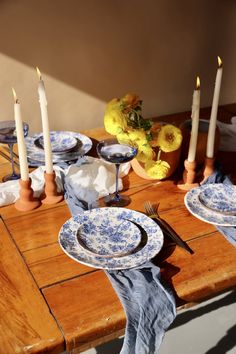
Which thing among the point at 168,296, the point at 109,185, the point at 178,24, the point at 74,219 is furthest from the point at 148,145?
the point at 178,24

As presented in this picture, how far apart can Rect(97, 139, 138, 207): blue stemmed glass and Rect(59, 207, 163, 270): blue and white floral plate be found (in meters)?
0.10

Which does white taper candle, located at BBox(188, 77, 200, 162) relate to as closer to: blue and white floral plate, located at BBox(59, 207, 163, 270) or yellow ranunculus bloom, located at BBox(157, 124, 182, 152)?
yellow ranunculus bloom, located at BBox(157, 124, 182, 152)

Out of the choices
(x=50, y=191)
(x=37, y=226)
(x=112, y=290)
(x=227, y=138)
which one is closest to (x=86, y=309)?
(x=112, y=290)

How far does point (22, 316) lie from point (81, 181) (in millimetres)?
464

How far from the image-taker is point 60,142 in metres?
1.44

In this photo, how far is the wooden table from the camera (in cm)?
78

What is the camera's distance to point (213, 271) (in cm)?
92

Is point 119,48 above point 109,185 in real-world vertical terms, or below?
above

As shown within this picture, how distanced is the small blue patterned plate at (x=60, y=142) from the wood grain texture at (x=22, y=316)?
52 centimetres

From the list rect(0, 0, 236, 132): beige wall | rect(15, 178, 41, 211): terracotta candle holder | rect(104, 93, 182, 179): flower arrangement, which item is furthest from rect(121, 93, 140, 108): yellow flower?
rect(0, 0, 236, 132): beige wall

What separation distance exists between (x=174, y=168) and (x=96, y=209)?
12.5 inches

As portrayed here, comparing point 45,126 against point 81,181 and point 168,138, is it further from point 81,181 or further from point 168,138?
point 168,138

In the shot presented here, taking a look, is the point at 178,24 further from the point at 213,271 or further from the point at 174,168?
the point at 213,271

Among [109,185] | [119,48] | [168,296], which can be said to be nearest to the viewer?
[168,296]
